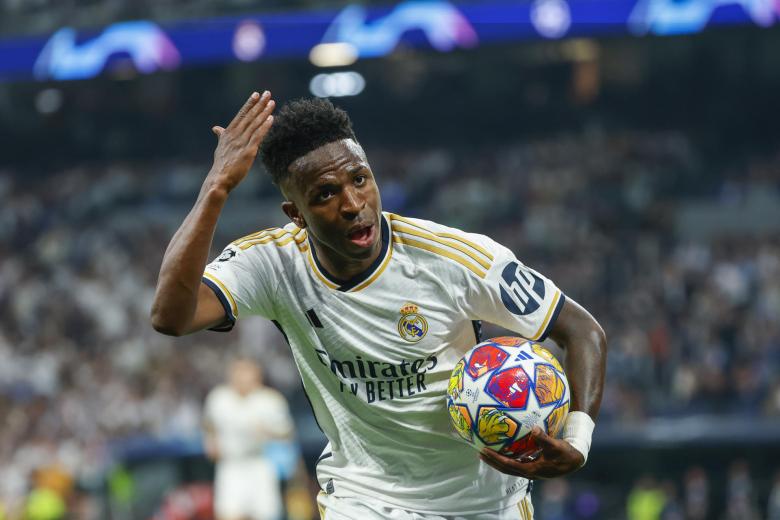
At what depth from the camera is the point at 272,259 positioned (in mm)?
3910

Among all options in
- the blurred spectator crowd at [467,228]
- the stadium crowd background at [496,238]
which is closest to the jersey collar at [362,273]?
the stadium crowd background at [496,238]

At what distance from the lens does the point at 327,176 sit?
3.57 metres

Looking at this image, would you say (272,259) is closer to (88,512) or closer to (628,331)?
(88,512)

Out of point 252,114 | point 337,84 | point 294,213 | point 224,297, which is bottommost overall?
point 224,297

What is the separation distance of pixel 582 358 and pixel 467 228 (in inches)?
600

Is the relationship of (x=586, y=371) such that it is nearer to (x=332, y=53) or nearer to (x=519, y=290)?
(x=519, y=290)

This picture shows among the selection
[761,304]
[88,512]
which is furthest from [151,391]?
[761,304]

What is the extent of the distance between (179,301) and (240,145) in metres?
0.53

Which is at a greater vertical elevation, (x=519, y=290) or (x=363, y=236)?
(x=363, y=236)

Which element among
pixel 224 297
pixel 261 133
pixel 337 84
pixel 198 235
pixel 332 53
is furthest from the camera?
pixel 337 84

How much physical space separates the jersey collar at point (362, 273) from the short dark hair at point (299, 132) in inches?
13.8

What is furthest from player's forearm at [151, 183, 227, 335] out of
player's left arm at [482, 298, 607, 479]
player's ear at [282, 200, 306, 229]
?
player's left arm at [482, 298, 607, 479]

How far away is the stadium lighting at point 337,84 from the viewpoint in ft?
77.6

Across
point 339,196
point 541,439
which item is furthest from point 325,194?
point 541,439
